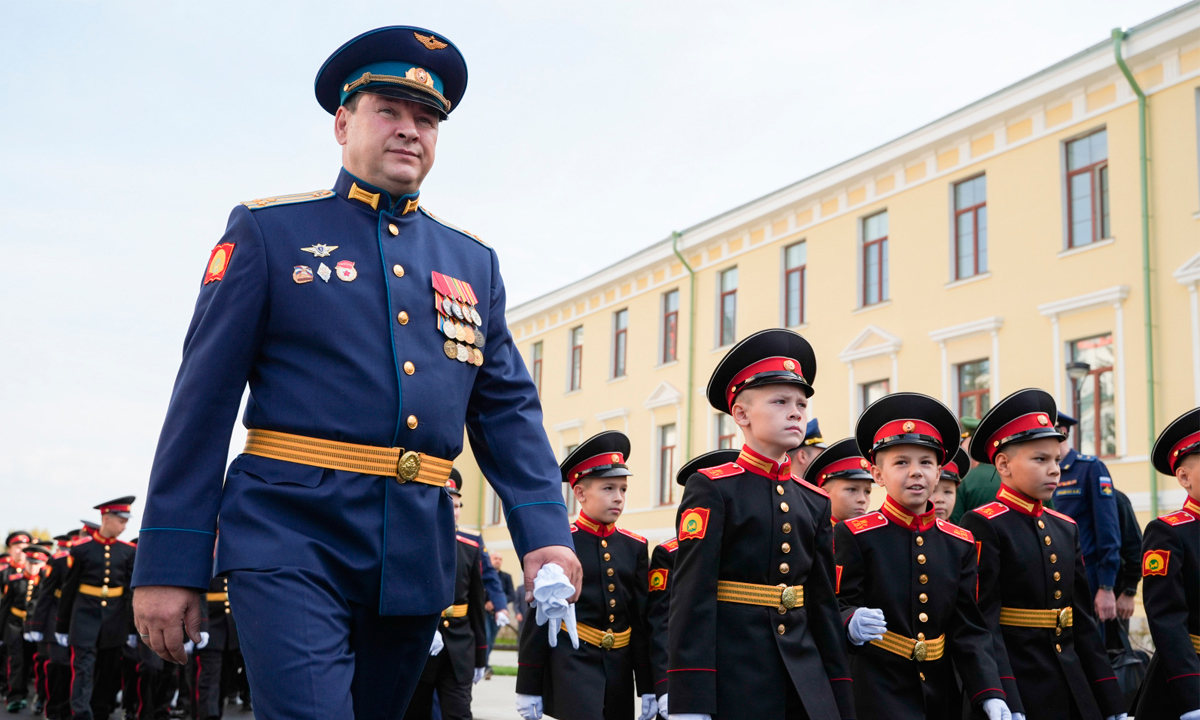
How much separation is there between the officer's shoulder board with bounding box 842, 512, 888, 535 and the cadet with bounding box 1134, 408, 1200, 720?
A: 1432 mm

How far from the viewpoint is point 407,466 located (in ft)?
9.61

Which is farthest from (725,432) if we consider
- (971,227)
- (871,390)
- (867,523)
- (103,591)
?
(867,523)

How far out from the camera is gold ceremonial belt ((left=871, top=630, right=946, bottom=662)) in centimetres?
539

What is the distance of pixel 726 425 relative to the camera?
2850 cm

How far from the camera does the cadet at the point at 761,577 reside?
4.57m

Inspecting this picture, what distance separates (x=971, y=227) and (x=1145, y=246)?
151 inches

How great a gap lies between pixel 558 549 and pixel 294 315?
2.98 feet

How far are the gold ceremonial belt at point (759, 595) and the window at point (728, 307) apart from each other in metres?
23.4

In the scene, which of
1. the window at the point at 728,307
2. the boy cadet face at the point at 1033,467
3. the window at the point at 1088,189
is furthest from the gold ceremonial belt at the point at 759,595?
the window at the point at 728,307

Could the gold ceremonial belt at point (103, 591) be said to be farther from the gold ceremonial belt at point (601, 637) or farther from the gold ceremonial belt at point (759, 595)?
the gold ceremonial belt at point (759, 595)

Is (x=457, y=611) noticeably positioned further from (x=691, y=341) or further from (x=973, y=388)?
(x=691, y=341)

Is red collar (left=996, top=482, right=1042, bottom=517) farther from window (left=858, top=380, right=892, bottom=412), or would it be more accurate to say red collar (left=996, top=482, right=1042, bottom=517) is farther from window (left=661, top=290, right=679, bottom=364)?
window (left=661, top=290, right=679, bottom=364)

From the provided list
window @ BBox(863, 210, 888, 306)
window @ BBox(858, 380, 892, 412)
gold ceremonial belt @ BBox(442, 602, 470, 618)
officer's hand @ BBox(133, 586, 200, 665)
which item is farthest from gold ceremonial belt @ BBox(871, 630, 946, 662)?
window @ BBox(863, 210, 888, 306)

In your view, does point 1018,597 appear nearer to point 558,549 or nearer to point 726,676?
point 726,676
